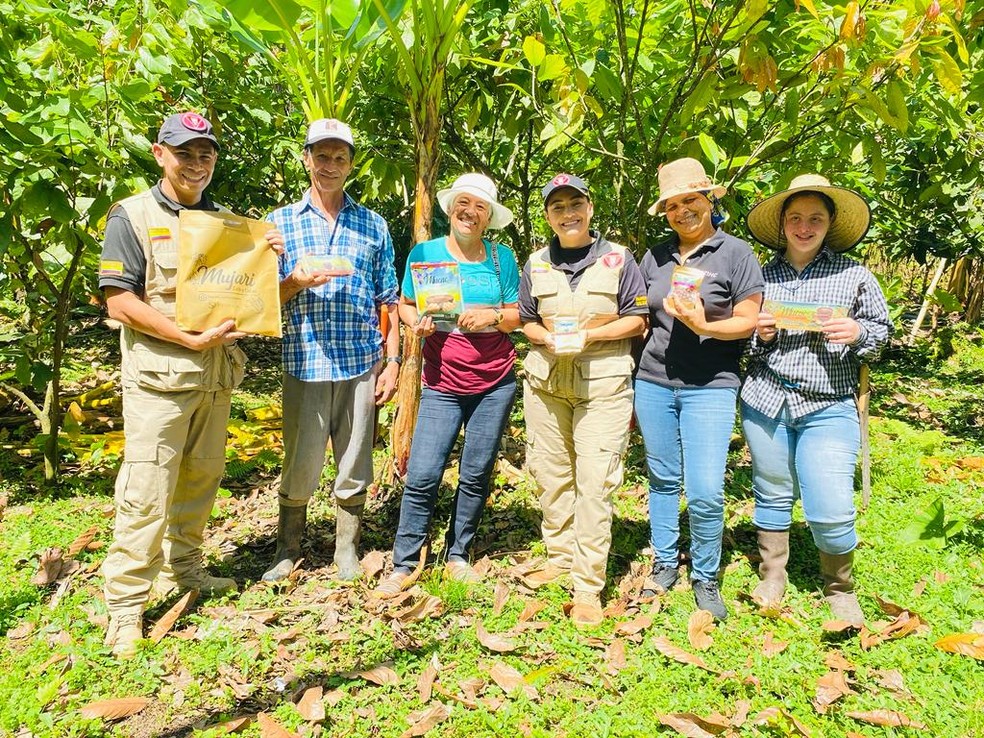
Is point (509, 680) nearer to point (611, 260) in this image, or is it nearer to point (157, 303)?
point (611, 260)

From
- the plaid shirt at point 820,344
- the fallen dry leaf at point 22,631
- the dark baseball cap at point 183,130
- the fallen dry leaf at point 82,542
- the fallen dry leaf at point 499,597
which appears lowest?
the fallen dry leaf at point 499,597

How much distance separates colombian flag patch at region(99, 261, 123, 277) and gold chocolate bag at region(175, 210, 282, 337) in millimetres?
244

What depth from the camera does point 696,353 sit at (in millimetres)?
3283

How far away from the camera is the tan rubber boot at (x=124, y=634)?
3.05 metres

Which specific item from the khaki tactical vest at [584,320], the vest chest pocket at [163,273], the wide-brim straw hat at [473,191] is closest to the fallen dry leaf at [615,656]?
the khaki tactical vest at [584,320]

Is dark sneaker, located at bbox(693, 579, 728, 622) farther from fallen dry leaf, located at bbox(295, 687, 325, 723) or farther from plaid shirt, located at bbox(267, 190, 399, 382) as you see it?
plaid shirt, located at bbox(267, 190, 399, 382)

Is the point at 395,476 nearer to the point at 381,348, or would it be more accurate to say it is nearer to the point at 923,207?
the point at 381,348

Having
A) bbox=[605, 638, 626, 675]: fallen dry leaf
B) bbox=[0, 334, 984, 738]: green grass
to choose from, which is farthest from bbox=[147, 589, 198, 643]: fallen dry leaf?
bbox=[605, 638, 626, 675]: fallen dry leaf

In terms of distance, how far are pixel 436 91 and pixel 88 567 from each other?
11.2 feet

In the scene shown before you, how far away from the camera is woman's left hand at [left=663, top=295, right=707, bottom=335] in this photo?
3074 millimetres

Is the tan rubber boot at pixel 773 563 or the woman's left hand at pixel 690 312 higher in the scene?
the woman's left hand at pixel 690 312

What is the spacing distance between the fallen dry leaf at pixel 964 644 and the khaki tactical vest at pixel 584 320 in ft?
6.33

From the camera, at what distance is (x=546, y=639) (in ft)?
10.7

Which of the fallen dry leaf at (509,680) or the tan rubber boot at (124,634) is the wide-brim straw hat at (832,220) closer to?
the fallen dry leaf at (509,680)
